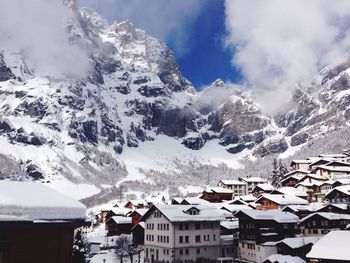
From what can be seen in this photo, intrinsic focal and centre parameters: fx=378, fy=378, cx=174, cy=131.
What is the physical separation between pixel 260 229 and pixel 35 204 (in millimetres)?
59911

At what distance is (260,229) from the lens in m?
62.8

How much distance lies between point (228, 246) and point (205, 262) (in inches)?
303

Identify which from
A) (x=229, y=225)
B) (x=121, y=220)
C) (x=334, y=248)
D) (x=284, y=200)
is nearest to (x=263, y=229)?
(x=229, y=225)

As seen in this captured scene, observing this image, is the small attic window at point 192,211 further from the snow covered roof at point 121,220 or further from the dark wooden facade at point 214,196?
the dark wooden facade at point 214,196

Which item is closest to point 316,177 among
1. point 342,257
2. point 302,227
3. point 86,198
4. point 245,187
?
point 302,227

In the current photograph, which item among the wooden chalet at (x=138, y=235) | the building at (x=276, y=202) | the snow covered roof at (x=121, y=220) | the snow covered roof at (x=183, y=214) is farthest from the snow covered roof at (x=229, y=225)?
the snow covered roof at (x=121, y=220)

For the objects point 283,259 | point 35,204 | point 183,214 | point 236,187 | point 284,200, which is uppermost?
point 236,187

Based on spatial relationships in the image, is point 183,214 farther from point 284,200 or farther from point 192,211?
point 284,200

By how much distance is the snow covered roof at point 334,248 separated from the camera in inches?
1332

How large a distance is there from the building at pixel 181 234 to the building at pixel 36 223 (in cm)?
5634

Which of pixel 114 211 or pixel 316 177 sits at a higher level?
pixel 316 177

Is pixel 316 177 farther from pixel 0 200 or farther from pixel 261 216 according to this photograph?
pixel 0 200

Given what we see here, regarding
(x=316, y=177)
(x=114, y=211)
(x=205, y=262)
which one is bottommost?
(x=205, y=262)

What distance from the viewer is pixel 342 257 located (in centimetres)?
3334
